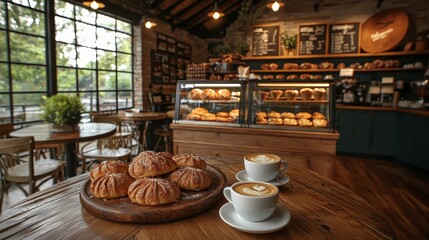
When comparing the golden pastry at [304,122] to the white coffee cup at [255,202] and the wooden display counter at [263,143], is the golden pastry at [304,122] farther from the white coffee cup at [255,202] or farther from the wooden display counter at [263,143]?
the white coffee cup at [255,202]

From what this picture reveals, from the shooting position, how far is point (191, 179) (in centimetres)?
85

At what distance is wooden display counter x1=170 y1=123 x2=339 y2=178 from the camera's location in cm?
231

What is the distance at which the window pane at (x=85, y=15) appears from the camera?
4.22 meters

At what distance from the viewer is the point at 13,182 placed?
7.52 feet

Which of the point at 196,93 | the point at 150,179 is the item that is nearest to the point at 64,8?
the point at 196,93

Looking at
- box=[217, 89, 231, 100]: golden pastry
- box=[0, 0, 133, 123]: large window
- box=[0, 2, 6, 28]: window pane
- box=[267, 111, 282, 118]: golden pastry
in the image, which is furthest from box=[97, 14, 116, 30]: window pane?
box=[267, 111, 282, 118]: golden pastry

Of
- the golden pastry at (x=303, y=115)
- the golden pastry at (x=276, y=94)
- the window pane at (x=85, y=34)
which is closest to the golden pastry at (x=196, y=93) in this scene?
the golden pastry at (x=276, y=94)

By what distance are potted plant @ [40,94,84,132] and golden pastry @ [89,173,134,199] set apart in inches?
78.7

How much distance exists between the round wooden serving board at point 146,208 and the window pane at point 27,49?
355 centimetres

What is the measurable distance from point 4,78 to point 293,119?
3.55m

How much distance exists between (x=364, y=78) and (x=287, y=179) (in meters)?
5.17

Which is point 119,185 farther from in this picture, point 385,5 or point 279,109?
point 385,5

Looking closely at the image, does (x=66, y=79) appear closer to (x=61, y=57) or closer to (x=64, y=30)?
(x=61, y=57)

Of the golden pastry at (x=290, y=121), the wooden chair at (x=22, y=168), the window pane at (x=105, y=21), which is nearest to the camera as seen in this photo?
the wooden chair at (x=22, y=168)
